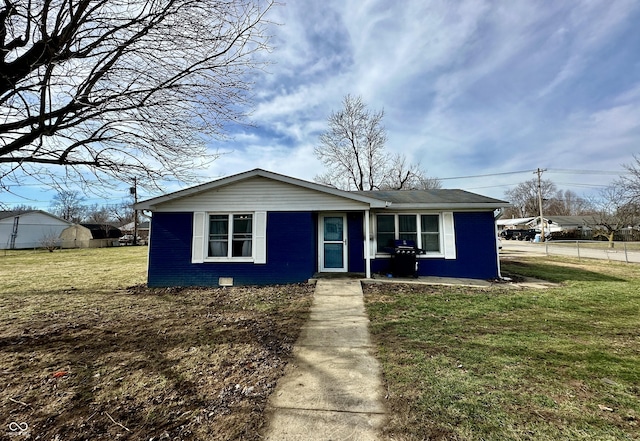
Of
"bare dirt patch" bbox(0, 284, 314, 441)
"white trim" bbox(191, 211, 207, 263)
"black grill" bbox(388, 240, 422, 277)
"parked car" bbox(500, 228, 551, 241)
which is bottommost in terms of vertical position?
"bare dirt patch" bbox(0, 284, 314, 441)

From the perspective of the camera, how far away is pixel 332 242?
896 centimetres

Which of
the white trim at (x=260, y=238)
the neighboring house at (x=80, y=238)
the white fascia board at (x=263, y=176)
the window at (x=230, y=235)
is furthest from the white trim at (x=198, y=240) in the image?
the neighboring house at (x=80, y=238)

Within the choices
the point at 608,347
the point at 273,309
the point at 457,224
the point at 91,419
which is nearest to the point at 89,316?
the point at 273,309

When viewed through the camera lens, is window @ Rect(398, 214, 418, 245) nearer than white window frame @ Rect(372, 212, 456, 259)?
No

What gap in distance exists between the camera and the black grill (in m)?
8.16

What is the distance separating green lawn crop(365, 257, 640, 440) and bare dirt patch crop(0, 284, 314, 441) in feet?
4.82

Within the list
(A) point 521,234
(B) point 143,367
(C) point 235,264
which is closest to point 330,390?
(B) point 143,367

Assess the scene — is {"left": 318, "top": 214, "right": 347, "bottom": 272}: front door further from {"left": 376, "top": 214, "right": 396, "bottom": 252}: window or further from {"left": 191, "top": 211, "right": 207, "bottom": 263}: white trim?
{"left": 191, "top": 211, "right": 207, "bottom": 263}: white trim

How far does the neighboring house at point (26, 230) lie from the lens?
2733 centimetres

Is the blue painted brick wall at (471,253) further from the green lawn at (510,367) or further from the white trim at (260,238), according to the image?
the white trim at (260,238)

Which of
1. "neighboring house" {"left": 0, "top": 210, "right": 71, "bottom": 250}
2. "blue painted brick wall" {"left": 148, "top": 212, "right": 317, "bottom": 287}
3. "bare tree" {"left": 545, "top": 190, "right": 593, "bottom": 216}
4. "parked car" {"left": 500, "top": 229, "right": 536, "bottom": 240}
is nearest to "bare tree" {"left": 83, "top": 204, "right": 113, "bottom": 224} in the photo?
"neighboring house" {"left": 0, "top": 210, "right": 71, "bottom": 250}

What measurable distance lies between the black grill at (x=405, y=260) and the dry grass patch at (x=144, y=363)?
3264 millimetres

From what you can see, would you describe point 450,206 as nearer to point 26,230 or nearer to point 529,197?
point 26,230

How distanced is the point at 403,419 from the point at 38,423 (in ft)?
10.1
